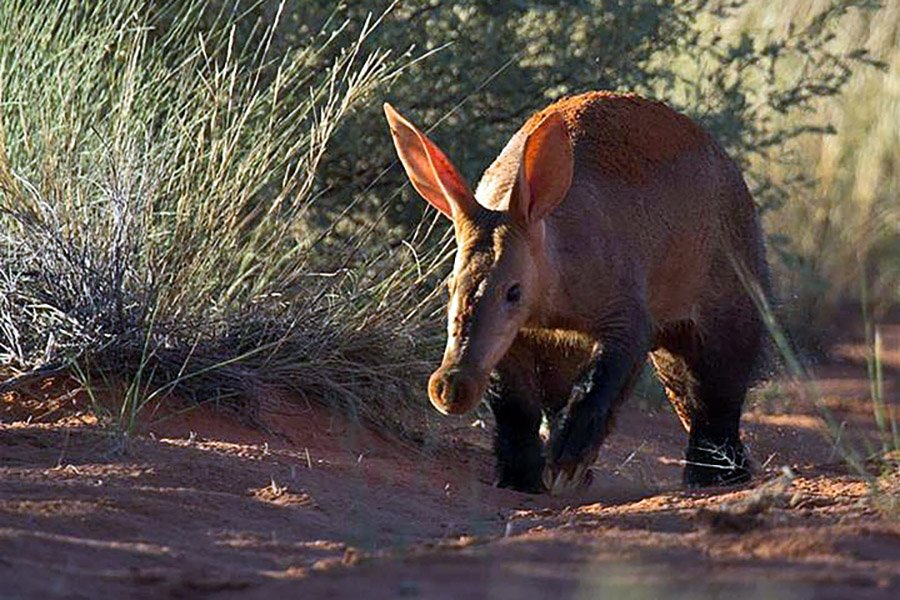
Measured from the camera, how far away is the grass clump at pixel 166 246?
23.2 feet

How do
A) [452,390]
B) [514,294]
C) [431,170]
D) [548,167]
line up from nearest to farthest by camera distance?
[452,390]
[514,294]
[548,167]
[431,170]

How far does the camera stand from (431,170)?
6.27m

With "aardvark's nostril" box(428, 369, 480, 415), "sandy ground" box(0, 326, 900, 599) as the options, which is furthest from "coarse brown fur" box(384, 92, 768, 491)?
"sandy ground" box(0, 326, 900, 599)

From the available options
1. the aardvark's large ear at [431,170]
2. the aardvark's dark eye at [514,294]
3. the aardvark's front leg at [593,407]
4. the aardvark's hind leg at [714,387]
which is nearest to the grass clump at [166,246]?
the aardvark's large ear at [431,170]

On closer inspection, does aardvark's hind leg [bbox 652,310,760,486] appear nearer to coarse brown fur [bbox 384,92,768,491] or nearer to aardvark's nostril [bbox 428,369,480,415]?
coarse brown fur [bbox 384,92,768,491]

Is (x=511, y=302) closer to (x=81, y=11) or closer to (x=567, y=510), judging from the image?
(x=567, y=510)

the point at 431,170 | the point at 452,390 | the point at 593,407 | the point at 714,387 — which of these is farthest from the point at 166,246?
the point at 714,387

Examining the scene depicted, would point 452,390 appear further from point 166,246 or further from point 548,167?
point 166,246

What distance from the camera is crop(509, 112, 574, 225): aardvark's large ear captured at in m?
6.09

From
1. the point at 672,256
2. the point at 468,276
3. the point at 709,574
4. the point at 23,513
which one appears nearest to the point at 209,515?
the point at 23,513

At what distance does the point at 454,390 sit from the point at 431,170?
1033mm

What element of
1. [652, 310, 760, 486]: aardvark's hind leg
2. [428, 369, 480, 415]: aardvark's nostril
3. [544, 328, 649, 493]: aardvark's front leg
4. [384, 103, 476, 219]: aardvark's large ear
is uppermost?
[384, 103, 476, 219]: aardvark's large ear

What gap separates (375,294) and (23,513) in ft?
9.80

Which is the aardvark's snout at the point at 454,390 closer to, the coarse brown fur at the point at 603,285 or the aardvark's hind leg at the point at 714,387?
the coarse brown fur at the point at 603,285
